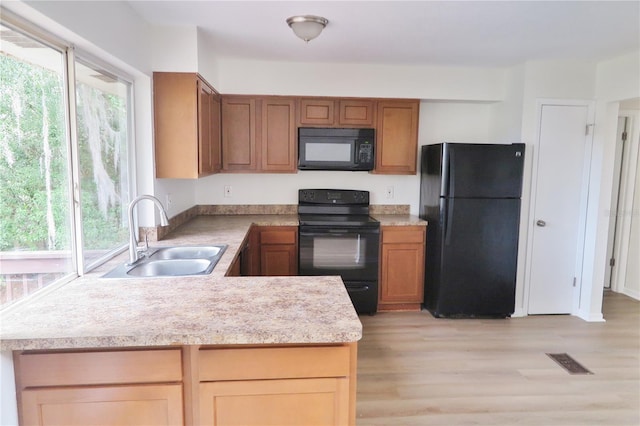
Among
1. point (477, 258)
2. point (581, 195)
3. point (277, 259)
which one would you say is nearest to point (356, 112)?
point (277, 259)

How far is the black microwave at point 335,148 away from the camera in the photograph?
147 inches

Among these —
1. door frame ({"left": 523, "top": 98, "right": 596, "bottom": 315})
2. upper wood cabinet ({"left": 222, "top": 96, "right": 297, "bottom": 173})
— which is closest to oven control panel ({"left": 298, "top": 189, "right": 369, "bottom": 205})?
upper wood cabinet ({"left": 222, "top": 96, "right": 297, "bottom": 173})

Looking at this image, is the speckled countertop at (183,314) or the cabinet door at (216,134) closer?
the speckled countertop at (183,314)

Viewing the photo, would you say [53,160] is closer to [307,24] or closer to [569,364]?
[307,24]

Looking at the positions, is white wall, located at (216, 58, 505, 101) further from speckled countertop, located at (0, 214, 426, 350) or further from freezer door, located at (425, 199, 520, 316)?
speckled countertop, located at (0, 214, 426, 350)

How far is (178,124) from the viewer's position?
2.70 metres

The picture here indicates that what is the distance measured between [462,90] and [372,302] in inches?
84.7

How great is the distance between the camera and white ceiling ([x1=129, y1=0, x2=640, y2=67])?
A: 2268 mm

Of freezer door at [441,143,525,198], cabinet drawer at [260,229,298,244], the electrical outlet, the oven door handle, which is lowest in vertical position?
cabinet drawer at [260,229,298,244]

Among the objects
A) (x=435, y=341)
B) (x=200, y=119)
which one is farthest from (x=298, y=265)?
(x=200, y=119)

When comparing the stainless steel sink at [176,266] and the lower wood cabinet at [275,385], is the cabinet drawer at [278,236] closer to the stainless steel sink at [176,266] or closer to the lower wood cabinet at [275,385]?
the stainless steel sink at [176,266]

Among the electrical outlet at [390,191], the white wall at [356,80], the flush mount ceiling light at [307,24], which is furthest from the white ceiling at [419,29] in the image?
the electrical outlet at [390,191]

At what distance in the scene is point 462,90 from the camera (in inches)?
151

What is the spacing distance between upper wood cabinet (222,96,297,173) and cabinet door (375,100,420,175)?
816mm
